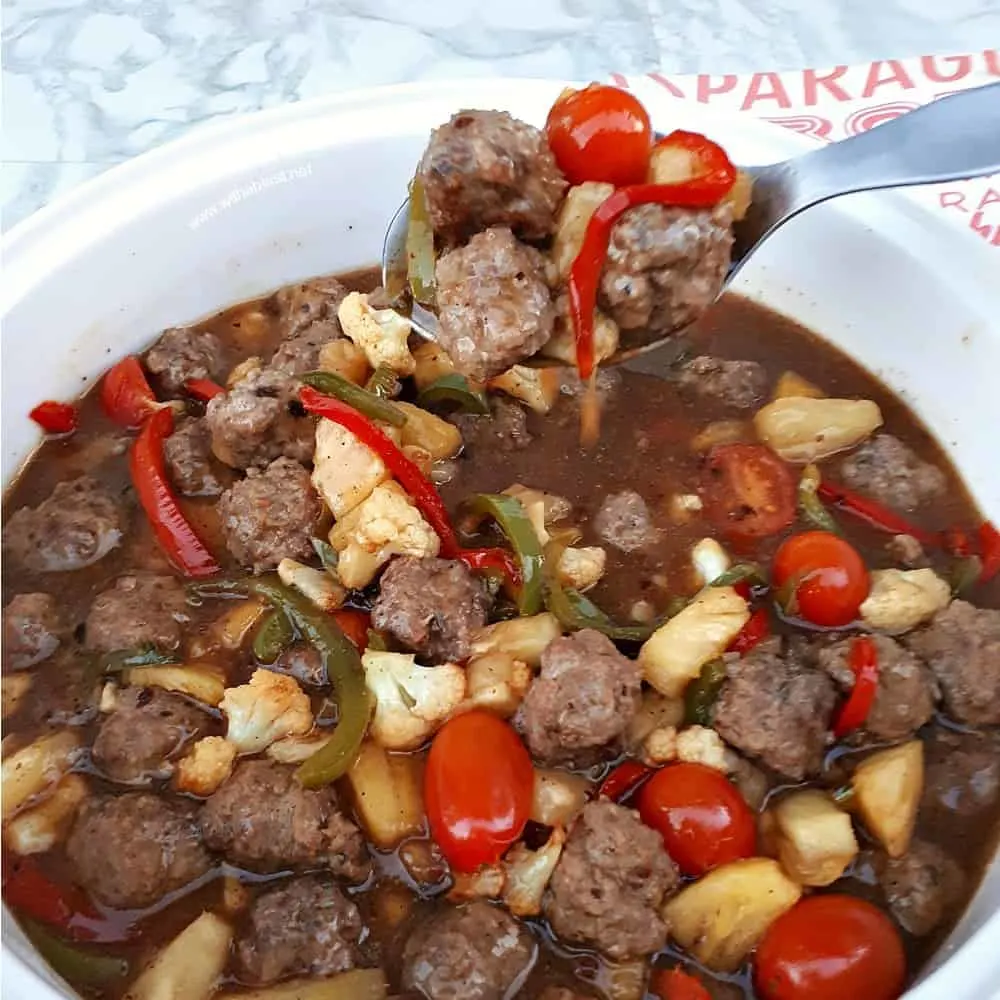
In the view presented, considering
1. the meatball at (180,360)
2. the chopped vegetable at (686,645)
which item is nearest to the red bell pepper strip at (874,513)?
the chopped vegetable at (686,645)

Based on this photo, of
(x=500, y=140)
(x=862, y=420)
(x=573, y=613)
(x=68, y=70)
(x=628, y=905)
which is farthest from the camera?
(x=68, y=70)

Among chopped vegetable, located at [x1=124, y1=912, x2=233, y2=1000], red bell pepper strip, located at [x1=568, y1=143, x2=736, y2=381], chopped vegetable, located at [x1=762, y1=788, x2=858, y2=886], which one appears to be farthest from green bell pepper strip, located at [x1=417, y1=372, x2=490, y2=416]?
chopped vegetable, located at [x1=124, y1=912, x2=233, y2=1000]

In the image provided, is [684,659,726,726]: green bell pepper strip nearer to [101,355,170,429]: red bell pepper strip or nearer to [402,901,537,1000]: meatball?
[402,901,537,1000]: meatball

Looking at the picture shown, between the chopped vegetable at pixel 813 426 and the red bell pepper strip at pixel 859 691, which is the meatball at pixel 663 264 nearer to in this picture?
the chopped vegetable at pixel 813 426

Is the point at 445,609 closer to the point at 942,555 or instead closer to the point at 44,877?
the point at 44,877

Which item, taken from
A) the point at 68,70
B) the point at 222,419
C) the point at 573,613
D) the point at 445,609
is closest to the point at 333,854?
the point at 445,609

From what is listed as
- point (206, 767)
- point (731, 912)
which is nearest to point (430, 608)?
point (206, 767)

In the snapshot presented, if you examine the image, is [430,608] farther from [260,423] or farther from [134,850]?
[134,850]
